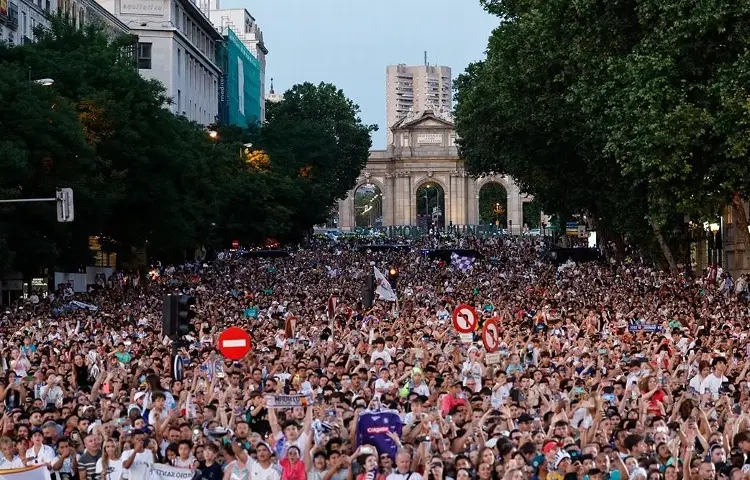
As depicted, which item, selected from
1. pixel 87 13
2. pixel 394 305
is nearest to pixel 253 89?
pixel 87 13

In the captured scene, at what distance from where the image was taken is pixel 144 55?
106m

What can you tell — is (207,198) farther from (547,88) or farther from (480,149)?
(547,88)

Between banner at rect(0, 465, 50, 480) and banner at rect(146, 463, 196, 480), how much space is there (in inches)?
45.6

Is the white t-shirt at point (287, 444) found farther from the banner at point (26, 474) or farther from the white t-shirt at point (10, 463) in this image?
the white t-shirt at point (10, 463)

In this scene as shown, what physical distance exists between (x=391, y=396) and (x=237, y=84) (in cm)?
12313

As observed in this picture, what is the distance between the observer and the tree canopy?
3994cm

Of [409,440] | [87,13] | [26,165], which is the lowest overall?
[409,440]

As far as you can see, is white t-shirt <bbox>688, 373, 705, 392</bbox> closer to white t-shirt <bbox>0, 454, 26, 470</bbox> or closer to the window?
white t-shirt <bbox>0, 454, 26, 470</bbox>

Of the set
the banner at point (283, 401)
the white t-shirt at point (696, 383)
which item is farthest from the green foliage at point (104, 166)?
the banner at point (283, 401)

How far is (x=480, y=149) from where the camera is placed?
70688mm

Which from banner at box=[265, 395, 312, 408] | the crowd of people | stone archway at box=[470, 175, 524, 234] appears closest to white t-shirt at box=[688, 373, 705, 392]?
the crowd of people

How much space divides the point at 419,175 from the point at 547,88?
133 meters

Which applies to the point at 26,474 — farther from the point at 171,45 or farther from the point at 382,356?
the point at 171,45

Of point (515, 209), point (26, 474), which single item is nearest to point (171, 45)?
point (515, 209)
